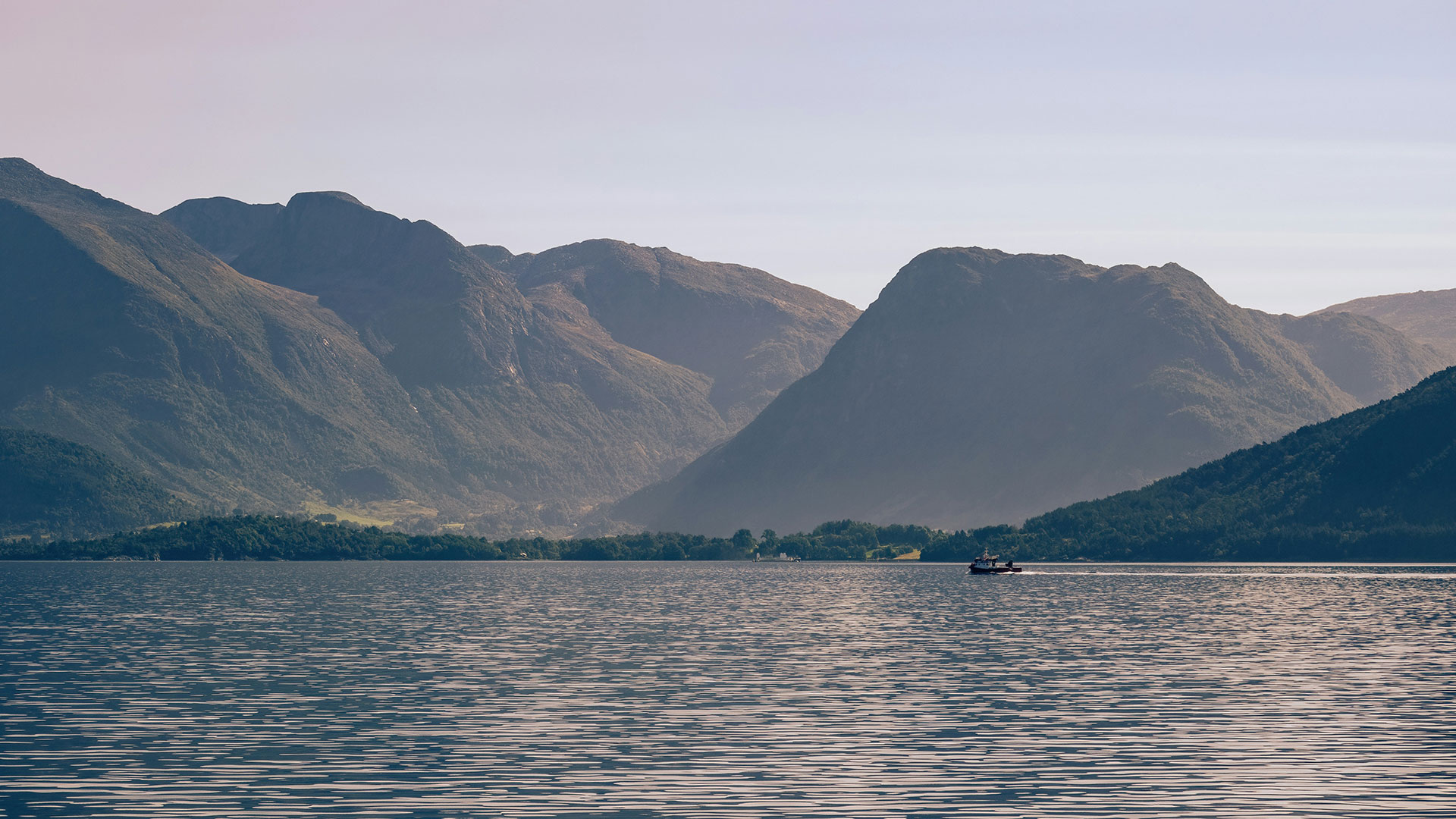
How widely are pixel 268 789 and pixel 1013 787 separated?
27087 millimetres

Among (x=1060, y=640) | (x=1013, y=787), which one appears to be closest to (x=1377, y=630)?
(x=1060, y=640)

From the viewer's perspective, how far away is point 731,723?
244ft

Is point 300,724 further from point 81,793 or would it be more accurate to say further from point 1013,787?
point 1013,787

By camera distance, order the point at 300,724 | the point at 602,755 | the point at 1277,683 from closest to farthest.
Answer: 1. the point at 602,755
2. the point at 300,724
3. the point at 1277,683

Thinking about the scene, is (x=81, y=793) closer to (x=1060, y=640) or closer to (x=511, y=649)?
(x=511, y=649)

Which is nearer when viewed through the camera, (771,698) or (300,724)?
(300,724)

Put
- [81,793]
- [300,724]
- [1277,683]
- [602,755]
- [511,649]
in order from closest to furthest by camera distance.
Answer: [81,793] → [602,755] → [300,724] → [1277,683] → [511,649]

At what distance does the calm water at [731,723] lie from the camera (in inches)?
2153

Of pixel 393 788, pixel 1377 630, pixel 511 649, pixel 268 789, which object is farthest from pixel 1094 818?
pixel 1377 630

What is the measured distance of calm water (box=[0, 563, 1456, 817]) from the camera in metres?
54.7

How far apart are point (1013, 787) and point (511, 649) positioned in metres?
68.1

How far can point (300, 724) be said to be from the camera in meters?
73.5

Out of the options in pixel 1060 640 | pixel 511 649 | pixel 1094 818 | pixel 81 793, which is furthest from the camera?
pixel 1060 640

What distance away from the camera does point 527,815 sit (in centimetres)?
5147
